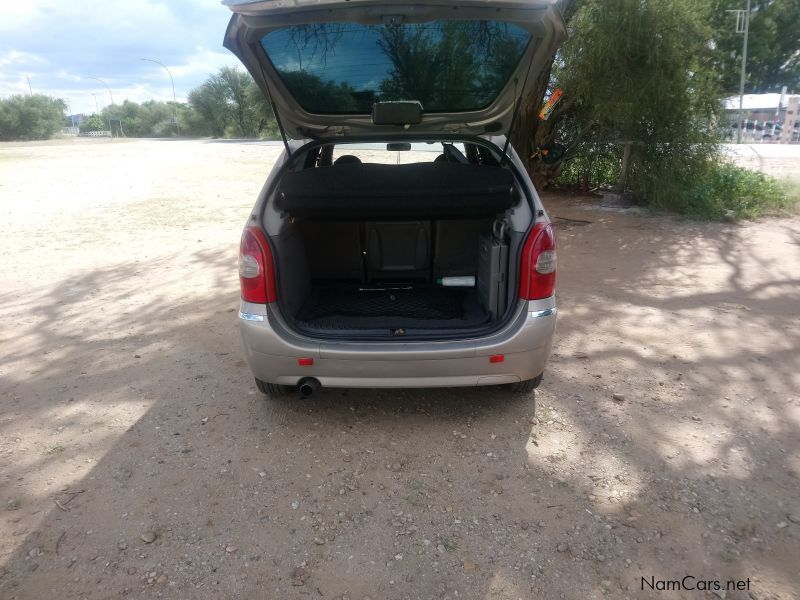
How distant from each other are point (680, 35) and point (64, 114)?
3751 inches

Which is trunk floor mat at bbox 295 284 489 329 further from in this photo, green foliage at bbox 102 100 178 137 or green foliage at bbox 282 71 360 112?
green foliage at bbox 102 100 178 137

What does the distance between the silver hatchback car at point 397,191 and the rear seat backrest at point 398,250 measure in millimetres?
312

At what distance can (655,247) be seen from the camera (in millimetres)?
6992

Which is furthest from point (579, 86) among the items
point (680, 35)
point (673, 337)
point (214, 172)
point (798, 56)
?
point (798, 56)

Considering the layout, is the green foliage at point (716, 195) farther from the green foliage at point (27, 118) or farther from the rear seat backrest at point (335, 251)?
the green foliage at point (27, 118)

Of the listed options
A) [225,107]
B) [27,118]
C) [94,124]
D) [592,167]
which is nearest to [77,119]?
[94,124]

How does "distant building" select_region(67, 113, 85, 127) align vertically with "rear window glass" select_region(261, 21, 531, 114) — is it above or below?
above

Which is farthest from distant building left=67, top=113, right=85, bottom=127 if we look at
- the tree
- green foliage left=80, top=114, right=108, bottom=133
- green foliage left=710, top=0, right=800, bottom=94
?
the tree

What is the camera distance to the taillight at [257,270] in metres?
2.90

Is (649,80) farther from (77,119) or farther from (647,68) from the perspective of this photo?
(77,119)

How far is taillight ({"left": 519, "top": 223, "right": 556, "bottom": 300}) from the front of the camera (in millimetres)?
2887

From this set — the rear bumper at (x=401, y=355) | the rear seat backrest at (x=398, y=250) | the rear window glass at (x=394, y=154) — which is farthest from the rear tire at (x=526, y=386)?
the rear window glass at (x=394, y=154)

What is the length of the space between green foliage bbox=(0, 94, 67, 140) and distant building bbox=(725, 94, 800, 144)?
3157 inches

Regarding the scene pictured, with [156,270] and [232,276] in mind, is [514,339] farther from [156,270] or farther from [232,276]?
[156,270]
